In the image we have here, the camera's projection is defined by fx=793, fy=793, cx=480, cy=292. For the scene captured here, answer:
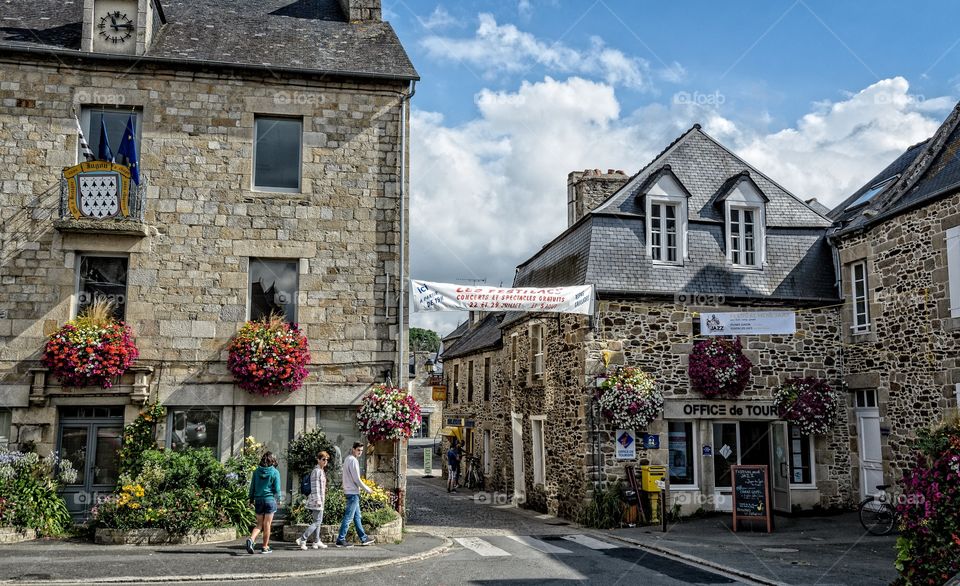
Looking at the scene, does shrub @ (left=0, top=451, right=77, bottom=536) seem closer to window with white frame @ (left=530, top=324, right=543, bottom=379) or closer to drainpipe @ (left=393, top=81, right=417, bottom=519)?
drainpipe @ (left=393, top=81, right=417, bottom=519)

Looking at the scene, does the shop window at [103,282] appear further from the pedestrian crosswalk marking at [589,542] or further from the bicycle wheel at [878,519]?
the bicycle wheel at [878,519]

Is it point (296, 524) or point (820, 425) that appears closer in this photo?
point (296, 524)

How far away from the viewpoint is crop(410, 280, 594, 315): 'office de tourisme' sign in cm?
1462

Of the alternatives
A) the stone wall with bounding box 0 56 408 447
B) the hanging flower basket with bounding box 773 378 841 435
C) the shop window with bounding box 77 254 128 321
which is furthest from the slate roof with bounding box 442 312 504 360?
the shop window with bounding box 77 254 128 321

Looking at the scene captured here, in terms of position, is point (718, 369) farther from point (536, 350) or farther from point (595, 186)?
point (595, 186)

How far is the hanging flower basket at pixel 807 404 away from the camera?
16719 mm

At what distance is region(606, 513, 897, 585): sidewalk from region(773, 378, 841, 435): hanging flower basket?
192 cm

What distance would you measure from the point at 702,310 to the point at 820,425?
3441mm

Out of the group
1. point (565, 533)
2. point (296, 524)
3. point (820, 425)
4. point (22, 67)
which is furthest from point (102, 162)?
point (820, 425)

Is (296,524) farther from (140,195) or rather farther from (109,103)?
(109,103)

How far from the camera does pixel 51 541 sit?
12.0 m

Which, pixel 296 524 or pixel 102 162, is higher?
pixel 102 162

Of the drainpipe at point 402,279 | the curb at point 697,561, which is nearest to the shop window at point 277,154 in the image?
the drainpipe at point 402,279

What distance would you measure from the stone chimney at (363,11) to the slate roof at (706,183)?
6.30m
